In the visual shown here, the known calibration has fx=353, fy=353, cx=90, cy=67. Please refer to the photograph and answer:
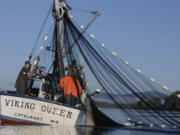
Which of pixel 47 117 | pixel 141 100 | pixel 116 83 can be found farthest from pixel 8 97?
pixel 141 100

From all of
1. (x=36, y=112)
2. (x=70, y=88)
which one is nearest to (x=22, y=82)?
(x=36, y=112)

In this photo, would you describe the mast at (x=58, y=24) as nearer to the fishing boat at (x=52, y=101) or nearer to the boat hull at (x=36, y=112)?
the fishing boat at (x=52, y=101)

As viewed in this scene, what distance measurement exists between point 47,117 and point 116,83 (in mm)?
3305

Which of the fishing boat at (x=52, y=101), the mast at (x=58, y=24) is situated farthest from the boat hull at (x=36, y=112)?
the mast at (x=58, y=24)

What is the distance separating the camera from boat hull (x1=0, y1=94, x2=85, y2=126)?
1477 centimetres

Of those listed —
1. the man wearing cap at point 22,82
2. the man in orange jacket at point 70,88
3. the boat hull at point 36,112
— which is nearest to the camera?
the boat hull at point 36,112

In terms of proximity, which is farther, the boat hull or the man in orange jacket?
the man in orange jacket

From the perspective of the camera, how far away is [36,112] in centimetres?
1487

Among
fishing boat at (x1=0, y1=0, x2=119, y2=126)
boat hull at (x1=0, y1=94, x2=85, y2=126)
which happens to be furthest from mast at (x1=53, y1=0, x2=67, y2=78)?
boat hull at (x1=0, y1=94, x2=85, y2=126)

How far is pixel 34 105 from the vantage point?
1480cm

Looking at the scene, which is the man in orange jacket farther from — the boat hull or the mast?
the mast

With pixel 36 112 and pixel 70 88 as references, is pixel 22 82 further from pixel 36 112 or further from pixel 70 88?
pixel 70 88

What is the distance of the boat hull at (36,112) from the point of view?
14.8m

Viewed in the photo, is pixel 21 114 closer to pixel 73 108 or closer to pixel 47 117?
pixel 47 117
